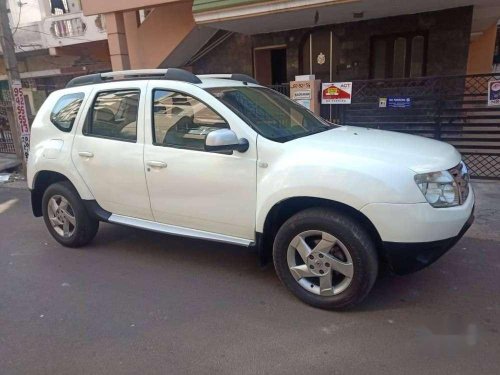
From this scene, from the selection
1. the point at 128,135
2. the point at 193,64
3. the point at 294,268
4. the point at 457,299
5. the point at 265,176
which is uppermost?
the point at 193,64

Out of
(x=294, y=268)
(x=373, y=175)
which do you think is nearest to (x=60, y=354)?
(x=294, y=268)

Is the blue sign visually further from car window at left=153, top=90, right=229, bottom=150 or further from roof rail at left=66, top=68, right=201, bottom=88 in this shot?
car window at left=153, top=90, right=229, bottom=150

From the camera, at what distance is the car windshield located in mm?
3350

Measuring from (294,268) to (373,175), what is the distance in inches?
37.8

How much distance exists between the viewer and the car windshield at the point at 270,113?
335 cm

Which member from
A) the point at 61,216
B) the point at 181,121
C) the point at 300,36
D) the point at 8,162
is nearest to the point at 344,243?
the point at 181,121

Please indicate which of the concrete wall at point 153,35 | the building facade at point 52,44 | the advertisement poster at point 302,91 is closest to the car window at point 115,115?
the advertisement poster at point 302,91

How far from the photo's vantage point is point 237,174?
10.6 feet

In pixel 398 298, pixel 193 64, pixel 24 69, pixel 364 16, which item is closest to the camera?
pixel 398 298

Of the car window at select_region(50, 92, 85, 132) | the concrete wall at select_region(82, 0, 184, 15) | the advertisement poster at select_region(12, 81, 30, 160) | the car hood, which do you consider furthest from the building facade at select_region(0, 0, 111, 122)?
the car hood

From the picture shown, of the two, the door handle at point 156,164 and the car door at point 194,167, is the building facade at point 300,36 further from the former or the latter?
the door handle at point 156,164

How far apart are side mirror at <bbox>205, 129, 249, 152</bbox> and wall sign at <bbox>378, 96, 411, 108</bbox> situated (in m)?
4.77

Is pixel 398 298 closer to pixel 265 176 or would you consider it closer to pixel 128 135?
pixel 265 176

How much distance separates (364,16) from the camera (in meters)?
9.34
